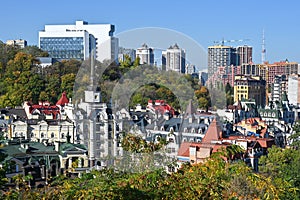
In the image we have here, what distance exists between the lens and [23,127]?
1194 cm

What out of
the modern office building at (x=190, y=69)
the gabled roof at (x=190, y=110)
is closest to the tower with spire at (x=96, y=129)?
the gabled roof at (x=190, y=110)

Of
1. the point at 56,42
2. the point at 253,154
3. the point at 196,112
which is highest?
the point at 56,42

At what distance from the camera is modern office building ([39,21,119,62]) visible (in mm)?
28266

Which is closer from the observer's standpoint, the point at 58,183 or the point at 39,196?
the point at 39,196

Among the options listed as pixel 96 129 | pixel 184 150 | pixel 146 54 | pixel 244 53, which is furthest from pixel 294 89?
pixel 146 54

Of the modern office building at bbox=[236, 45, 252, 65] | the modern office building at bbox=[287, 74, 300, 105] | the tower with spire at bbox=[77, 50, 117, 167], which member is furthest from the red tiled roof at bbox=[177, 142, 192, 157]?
the modern office building at bbox=[236, 45, 252, 65]

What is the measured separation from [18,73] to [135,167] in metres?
11.8

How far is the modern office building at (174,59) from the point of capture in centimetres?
669

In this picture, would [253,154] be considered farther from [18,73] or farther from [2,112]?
[18,73]

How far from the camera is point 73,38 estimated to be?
2850 cm

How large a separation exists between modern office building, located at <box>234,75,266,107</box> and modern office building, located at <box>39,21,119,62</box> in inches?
272

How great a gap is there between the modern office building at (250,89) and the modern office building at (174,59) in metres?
15.6

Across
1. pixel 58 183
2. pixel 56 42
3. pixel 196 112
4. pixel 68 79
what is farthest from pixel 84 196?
pixel 56 42

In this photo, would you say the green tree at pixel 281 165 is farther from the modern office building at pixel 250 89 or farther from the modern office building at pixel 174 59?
the modern office building at pixel 250 89
